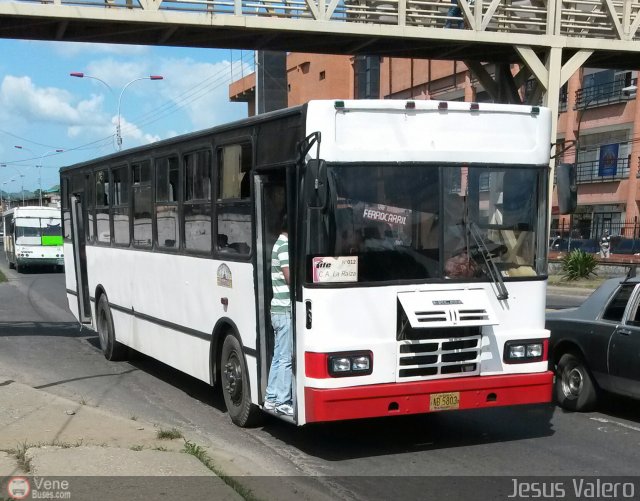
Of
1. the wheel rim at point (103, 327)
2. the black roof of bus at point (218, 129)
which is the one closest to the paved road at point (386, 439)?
the wheel rim at point (103, 327)

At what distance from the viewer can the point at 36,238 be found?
121 ft

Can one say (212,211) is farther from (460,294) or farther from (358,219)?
(460,294)

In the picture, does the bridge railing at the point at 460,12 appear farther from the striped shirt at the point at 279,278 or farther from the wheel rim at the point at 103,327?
the striped shirt at the point at 279,278

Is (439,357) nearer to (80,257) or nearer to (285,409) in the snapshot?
(285,409)

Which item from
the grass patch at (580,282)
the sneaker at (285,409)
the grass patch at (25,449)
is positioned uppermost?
the sneaker at (285,409)

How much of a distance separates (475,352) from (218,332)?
9.06 feet

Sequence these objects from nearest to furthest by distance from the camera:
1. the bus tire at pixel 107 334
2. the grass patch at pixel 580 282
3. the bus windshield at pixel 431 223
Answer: the bus windshield at pixel 431 223 → the bus tire at pixel 107 334 → the grass patch at pixel 580 282

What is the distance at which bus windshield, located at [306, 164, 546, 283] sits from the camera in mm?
6277

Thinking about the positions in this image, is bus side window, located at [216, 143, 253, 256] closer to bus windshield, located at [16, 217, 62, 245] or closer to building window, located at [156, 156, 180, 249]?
building window, located at [156, 156, 180, 249]

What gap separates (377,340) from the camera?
6.28 meters

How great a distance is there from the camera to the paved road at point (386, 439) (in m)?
6.23

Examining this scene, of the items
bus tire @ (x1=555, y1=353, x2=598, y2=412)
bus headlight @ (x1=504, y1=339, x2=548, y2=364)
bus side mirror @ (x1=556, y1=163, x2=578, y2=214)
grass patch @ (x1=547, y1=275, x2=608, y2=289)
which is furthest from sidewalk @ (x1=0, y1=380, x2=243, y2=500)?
grass patch @ (x1=547, y1=275, x2=608, y2=289)

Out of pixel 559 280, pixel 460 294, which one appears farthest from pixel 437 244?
→ pixel 559 280

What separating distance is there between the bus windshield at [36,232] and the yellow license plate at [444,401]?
33.4m
